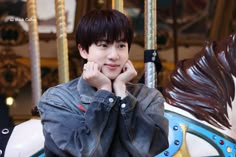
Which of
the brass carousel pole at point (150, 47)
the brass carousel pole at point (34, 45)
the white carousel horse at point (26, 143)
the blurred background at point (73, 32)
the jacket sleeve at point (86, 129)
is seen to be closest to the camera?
the jacket sleeve at point (86, 129)

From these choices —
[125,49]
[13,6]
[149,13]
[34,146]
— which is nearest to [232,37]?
[149,13]

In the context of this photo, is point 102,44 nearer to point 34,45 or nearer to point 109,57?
point 109,57

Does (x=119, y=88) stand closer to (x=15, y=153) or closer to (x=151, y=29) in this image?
(x=15, y=153)

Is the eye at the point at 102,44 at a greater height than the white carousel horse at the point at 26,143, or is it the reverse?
the eye at the point at 102,44

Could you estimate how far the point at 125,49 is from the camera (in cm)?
83

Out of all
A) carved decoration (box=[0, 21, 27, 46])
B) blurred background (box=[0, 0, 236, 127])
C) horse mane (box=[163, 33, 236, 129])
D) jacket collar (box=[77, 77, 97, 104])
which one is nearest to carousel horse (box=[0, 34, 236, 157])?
horse mane (box=[163, 33, 236, 129])

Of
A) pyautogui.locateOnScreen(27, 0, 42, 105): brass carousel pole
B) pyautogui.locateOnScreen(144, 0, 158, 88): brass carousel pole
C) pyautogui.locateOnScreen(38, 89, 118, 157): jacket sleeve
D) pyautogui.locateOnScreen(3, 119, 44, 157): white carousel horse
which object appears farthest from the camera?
pyautogui.locateOnScreen(27, 0, 42, 105): brass carousel pole

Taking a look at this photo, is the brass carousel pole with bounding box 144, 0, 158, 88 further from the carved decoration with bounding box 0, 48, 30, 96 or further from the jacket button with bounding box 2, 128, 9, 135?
the carved decoration with bounding box 0, 48, 30, 96

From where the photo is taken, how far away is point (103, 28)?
815 mm

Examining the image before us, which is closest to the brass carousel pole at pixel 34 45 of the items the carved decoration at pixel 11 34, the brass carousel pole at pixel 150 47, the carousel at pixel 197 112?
the carousel at pixel 197 112

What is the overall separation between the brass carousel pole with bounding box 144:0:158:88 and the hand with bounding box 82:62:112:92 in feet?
2.77

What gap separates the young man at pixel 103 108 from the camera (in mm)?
775

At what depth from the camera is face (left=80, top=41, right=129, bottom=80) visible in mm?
812

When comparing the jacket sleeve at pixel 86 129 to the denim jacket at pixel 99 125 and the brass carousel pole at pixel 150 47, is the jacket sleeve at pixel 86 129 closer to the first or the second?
the denim jacket at pixel 99 125
